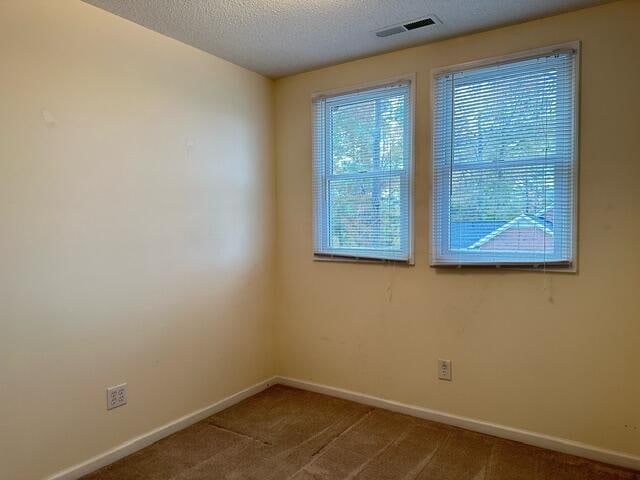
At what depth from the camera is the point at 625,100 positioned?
223 centimetres

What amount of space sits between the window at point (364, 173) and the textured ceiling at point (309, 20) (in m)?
0.37

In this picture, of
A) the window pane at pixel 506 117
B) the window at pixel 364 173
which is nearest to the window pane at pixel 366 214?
the window at pixel 364 173

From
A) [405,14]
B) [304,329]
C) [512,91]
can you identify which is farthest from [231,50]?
[304,329]

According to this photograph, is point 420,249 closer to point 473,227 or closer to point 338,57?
point 473,227

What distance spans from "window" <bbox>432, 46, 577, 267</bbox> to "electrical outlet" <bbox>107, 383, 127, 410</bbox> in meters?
1.94

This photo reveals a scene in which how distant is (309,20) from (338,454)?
2.37m

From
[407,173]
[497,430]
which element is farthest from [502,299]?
[407,173]

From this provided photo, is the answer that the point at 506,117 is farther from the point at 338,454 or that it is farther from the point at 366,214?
the point at 338,454

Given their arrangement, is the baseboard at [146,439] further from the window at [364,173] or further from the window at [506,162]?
the window at [506,162]

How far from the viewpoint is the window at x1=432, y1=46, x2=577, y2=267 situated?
7.80 feet

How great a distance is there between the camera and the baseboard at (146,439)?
2182mm

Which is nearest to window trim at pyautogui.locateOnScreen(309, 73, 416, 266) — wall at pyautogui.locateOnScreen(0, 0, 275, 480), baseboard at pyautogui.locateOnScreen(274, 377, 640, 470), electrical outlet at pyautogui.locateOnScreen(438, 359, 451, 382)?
wall at pyautogui.locateOnScreen(0, 0, 275, 480)

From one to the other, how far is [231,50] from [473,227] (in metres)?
1.87

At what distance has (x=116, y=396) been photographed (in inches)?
93.6
